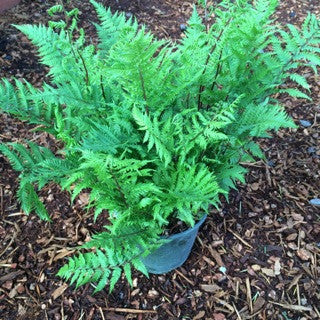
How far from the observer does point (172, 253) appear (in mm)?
2123

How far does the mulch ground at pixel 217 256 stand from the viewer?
2293 millimetres

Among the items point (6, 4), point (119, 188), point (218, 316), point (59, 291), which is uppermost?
point (119, 188)

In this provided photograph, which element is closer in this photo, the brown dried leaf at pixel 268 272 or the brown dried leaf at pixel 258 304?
the brown dried leaf at pixel 258 304

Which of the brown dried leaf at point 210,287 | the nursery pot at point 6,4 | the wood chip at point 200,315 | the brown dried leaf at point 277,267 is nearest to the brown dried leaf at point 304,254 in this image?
the brown dried leaf at point 277,267

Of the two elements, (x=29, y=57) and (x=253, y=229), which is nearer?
(x=253, y=229)

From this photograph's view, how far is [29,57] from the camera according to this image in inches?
141

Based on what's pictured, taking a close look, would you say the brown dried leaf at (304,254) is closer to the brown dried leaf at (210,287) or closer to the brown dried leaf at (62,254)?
the brown dried leaf at (210,287)

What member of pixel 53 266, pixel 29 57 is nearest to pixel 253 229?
pixel 53 266

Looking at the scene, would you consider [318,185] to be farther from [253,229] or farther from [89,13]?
[89,13]

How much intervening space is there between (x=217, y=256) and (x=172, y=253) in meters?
0.51

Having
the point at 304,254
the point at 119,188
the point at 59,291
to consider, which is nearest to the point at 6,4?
the point at 59,291

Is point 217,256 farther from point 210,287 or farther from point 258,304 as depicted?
point 258,304

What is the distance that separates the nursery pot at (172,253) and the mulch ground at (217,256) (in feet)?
0.34

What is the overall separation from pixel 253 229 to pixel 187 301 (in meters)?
0.70
